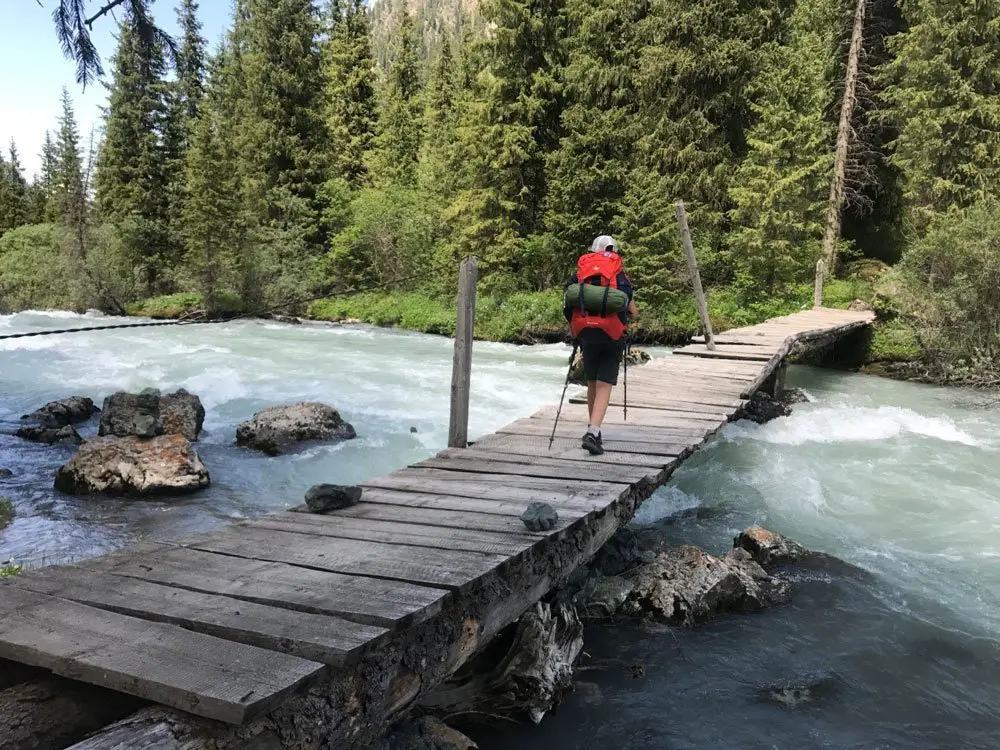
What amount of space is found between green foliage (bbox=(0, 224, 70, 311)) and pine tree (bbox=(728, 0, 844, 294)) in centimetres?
3358

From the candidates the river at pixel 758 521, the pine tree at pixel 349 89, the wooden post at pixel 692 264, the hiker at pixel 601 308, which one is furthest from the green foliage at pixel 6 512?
the pine tree at pixel 349 89

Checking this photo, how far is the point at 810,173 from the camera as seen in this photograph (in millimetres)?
24891

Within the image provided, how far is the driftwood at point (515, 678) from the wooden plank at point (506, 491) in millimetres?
731

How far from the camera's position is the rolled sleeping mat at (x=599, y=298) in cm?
562

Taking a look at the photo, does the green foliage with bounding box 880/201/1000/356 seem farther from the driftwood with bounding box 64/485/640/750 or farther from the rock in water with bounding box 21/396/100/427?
the rock in water with bounding box 21/396/100/427

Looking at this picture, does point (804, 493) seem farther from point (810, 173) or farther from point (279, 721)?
point (810, 173)

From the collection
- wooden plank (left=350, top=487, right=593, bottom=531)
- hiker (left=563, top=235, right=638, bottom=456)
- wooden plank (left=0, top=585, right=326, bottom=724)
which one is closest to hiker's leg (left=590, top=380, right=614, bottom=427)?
hiker (left=563, top=235, right=638, bottom=456)

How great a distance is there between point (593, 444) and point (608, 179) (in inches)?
843

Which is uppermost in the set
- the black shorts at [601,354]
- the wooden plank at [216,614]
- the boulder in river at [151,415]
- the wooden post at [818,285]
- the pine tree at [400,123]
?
the pine tree at [400,123]

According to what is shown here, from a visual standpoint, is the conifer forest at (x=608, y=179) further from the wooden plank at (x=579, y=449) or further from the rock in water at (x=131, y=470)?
the rock in water at (x=131, y=470)

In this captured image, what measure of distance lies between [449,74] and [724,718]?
4695 centimetres

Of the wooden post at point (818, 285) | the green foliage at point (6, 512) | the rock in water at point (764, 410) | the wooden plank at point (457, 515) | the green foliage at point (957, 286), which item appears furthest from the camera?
the wooden post at point (818, 285)

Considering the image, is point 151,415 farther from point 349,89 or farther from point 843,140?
point 349,89

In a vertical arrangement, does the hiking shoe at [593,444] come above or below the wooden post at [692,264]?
below
